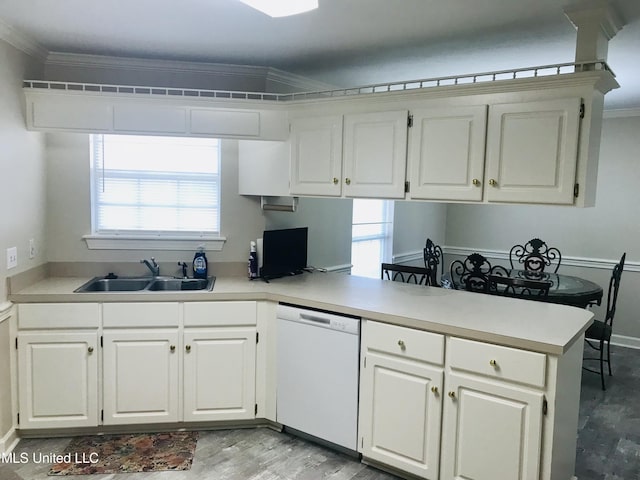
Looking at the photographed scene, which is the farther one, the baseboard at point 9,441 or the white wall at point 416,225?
the white wall at point 416,225

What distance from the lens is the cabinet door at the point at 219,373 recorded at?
9.75 ft

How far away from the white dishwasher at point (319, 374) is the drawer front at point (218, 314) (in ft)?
0.65

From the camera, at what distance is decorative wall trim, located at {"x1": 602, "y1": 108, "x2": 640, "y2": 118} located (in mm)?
5031

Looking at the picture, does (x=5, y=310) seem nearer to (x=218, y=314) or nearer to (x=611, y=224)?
(x=218, y=314)

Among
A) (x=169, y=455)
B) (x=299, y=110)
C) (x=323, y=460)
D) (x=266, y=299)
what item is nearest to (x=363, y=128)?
(x=299, y=110)

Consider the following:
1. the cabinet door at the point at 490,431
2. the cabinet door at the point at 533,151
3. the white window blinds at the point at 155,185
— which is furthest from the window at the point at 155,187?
the cabinet door at the point at 490,431

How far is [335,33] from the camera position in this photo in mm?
2701

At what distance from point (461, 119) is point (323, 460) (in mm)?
2072

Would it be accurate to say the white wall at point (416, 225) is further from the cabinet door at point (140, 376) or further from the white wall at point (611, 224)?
the cabinet door at point (140, 376)

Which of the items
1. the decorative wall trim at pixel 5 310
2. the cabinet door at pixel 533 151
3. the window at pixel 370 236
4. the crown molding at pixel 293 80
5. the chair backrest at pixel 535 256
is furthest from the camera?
the window at pixel 370 236

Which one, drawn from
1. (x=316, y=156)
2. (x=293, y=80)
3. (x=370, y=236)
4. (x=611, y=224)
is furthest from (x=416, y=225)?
(x=316, y=156)

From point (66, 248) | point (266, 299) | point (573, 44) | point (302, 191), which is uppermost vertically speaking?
point (573, 44)

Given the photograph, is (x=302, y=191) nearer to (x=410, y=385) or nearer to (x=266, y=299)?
(x=266, y=299)

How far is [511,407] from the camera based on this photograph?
2197 mm
